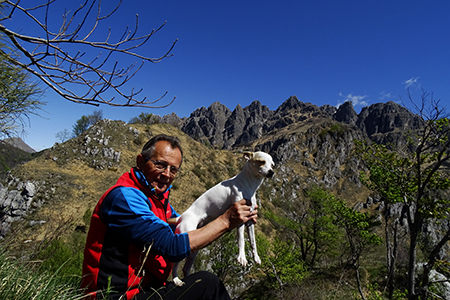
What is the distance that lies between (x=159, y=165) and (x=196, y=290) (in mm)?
1320

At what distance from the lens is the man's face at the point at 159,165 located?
7.02 ft

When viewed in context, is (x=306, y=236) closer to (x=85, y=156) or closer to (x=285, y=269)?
(x=285, y=269)

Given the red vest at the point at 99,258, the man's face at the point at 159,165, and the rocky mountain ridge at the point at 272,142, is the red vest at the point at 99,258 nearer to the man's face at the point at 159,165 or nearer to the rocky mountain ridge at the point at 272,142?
the man's face at the point at 159,165

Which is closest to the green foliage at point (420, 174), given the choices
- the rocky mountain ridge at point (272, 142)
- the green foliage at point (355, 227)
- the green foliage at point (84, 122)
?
the rocky mountain ridge at point (272, 142)

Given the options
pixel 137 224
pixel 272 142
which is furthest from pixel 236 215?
pixel 272 142

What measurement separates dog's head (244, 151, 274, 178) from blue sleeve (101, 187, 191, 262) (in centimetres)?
131

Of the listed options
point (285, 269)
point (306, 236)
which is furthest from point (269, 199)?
point (285, 269)

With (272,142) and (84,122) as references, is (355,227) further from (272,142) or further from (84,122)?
(272,142)

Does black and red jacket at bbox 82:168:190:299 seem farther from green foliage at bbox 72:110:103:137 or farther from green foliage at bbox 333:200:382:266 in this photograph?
green foliage at bbox 72:110:103:137

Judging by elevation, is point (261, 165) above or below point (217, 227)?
above

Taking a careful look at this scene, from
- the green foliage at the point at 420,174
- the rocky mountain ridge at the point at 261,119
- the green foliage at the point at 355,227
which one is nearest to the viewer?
the green foliage at the point at 420,174

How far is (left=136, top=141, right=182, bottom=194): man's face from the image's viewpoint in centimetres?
214

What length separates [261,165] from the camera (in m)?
2.65

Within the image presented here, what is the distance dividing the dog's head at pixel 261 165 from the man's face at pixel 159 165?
1.02 metres
